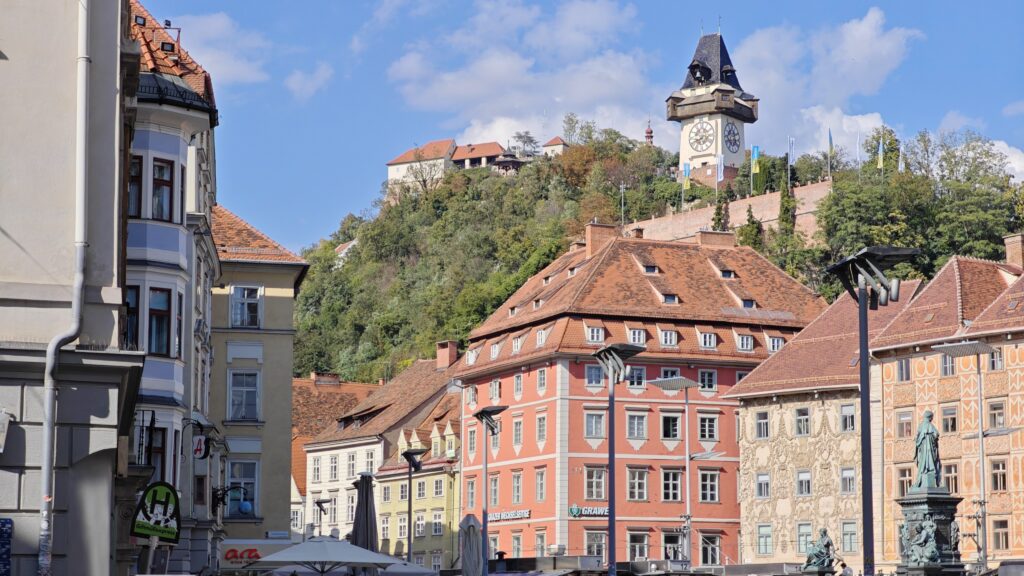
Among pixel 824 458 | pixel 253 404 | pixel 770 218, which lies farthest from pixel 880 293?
pixel 770 218

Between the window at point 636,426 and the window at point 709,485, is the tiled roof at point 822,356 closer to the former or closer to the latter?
the window at point 709,485

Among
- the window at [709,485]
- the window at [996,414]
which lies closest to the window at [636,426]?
the window at [709,485]

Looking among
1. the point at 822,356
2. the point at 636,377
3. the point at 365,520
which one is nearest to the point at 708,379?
the point at 636,377

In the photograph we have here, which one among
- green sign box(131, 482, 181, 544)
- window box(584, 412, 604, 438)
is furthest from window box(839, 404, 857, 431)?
green sign box(131, 482, 181, 544)

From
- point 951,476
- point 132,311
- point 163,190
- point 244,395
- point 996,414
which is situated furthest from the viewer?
point 951,476

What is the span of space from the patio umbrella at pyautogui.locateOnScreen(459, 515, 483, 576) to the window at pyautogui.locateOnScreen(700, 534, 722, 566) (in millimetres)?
41187

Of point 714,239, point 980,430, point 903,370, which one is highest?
point 714,239

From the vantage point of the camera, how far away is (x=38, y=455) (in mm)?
16141

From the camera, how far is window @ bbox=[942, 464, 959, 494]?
63.8m

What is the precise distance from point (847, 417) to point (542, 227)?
76.9 meters

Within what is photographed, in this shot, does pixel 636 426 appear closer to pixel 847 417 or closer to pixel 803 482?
pixel 803 482

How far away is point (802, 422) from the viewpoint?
7094 centimetres

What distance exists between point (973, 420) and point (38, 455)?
51.5 metres

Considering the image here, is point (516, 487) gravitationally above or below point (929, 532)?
above
